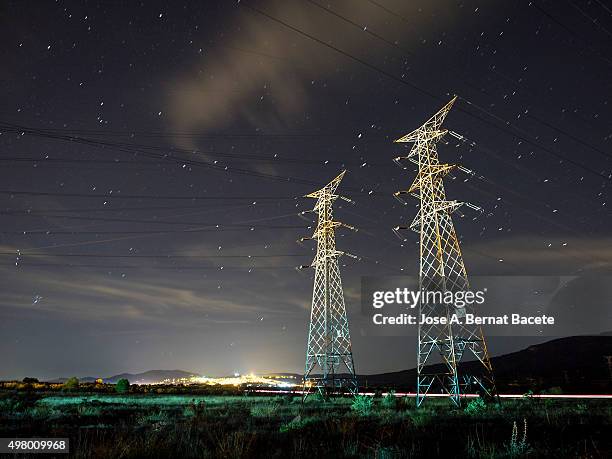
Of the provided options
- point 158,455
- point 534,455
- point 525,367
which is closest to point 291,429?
point 158,455

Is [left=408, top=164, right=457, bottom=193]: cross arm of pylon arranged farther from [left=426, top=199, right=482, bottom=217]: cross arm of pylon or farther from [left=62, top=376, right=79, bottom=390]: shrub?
[left=62, top=376, right=79, bottom=390]: shrub

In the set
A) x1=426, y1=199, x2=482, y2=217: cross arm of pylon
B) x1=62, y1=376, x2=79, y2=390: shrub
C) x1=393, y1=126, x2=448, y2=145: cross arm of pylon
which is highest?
x1=393, y1=126, x2=448, y2=145: cross arm of pylon

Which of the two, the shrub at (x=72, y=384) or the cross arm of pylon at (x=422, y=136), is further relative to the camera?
the shrub at (x=72, y=384)

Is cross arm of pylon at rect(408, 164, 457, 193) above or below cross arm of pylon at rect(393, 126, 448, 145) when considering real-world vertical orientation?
below

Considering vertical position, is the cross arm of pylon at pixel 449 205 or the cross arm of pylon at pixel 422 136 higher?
the cross arm of pylon at pixel 422 136

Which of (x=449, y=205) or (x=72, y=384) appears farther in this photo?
(x=72, y=384)

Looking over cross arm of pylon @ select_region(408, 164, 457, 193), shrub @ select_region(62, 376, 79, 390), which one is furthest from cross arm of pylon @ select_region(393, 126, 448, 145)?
shrub @ select_region(62, 376, 79, 390)

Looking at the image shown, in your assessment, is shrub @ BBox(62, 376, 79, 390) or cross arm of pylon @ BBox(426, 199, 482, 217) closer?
cross arm of pylon @ BBox(426, 199, 482, 217)

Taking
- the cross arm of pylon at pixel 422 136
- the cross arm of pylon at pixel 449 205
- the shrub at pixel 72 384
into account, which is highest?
the cross arm of pylon at pixel 422 136

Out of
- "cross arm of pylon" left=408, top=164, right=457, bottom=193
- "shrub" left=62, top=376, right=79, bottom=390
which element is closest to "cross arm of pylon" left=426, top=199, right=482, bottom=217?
"cross arm of pylon" left=408, top=164, right=457, bottom=193

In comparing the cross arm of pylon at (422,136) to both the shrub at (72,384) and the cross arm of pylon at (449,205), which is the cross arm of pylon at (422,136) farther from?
the shrub at (72,384)

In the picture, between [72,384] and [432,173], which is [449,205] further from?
[72,384]

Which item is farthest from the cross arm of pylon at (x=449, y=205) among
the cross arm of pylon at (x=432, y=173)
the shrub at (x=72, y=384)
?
the shrub at (x=72, y=384)

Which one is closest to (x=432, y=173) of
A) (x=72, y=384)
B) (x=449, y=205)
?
(x=449, y=205)
